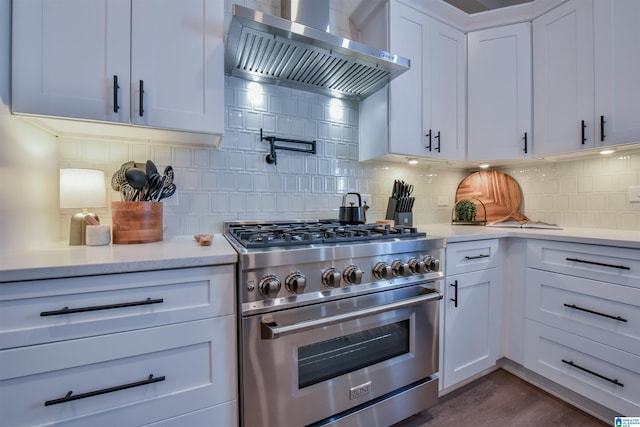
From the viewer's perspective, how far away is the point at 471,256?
1572 millimetres

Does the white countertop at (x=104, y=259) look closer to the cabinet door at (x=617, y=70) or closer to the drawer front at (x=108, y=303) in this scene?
the drawer front at (x=108, y=303)

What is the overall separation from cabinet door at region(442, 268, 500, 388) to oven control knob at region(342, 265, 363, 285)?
0.66 meters

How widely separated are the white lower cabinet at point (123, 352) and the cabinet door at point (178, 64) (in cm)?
70

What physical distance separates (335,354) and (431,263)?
0.62 m

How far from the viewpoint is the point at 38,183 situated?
118cm

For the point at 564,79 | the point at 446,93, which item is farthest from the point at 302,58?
the point at 564,79

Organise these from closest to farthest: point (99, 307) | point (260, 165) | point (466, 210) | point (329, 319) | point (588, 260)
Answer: point (99, 307) → point (329, 319) → point (588, 260) → point (260, 165) → point (466, 210)

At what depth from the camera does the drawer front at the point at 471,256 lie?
4.93ft

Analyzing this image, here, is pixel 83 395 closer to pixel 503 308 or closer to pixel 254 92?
pixel 254 92

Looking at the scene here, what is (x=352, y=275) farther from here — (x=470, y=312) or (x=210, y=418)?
(x=470, y=312)

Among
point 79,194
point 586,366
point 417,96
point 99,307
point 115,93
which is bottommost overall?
point 586,366

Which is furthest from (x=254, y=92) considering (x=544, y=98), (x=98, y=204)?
(x=544, y=98)

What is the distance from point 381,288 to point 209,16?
1445 mm

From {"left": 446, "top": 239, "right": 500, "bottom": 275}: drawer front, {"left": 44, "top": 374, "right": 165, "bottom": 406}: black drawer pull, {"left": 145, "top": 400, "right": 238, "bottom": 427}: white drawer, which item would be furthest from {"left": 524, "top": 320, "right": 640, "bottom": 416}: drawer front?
→ {"left": 44, "top": 374, "right": 165, "bottom": 406}: black drawer pull
